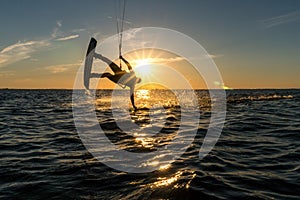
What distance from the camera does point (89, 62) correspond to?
13789mm

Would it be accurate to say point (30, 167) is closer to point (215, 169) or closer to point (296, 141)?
point (215, 169)

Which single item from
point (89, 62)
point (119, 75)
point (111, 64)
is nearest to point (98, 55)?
point (89, 62)

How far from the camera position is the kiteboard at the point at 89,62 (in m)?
13.8

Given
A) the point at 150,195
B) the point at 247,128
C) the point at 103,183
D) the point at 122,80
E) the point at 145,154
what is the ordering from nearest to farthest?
the point at 150,195 < the point at 103,183 < the point at 145,154 < the point at 122,80 < the point at 247,128

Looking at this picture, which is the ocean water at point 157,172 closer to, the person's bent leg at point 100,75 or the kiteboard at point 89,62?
the kiteboard at point 89,62

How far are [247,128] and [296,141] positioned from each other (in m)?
4.18

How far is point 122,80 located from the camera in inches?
588

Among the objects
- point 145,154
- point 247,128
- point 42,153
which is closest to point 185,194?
point 145,154

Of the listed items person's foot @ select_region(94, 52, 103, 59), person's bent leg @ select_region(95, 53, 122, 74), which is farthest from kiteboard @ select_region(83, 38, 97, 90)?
person's bent leg @ select_region(95, 53, 122, 74)

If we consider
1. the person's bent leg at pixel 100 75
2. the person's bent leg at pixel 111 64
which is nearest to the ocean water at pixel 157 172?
the person's bent leg at pixel 100 75

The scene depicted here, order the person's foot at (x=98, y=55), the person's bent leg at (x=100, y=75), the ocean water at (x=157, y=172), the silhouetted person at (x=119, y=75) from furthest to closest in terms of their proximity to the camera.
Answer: the person's bent leg at (x=100, y=75) < the silhouetted person at (x=119, y=75) < the person's foot at (x=98, y=55) < the ocean water at (x=157, y=172)

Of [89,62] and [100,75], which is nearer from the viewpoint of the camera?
[89,62]

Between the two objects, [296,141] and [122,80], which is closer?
[296,141]

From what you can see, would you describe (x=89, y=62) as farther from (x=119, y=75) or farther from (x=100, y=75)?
(x=119, y=75)
